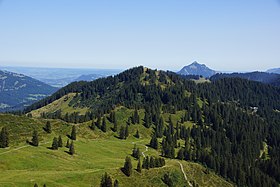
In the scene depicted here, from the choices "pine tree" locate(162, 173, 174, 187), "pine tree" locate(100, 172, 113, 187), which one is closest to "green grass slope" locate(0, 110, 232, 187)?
"pine tree" locate(100, 172, 113, 187)

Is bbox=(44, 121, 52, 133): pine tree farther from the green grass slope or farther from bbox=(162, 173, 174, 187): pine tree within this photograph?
bbox=(162, 173, 174, 187): pine tree

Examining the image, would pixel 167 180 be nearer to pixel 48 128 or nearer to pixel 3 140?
pixel 3 140

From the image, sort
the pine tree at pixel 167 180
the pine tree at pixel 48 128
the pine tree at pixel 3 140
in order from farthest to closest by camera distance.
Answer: the pine tree at pixel 48 128, the pine tree at pixel 167 180, the pine tree at pixel 3 140

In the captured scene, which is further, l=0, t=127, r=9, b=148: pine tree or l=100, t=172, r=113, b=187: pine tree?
l=0, t=127, r=9, b=148: pine tree

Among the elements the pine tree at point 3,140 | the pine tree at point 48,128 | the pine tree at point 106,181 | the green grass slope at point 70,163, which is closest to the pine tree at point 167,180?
the green grass slope at point 70,163

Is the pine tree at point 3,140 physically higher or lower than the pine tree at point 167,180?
higher

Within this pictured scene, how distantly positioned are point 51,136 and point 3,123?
23.0 metres

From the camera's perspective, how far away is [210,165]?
626ft

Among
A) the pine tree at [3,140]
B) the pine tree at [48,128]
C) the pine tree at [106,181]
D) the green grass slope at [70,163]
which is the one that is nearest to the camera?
the green grass slope at [70,163]

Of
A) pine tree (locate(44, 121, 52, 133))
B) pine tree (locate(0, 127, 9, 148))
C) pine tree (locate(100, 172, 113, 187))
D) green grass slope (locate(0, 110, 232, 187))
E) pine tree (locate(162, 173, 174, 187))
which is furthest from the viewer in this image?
pine tree (locate(44, 121, 52, 133))

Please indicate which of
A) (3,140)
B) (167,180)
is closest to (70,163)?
(3,140)

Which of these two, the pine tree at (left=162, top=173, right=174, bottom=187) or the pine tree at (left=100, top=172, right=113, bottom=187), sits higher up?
the pine tree at (left=100, top=172, right=113, bottom=187)

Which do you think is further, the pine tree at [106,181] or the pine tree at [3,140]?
the pine tree at [3,140]

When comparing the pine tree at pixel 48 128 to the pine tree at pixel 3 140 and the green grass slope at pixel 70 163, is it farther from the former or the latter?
the pine tree at pixel 3 140
